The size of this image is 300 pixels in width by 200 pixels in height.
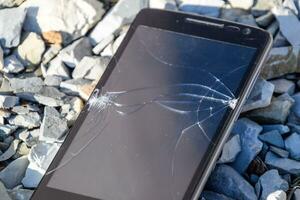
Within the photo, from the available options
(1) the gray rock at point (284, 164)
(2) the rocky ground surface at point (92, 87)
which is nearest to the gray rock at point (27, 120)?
(2) the rocky ground surface at point (92, 87)

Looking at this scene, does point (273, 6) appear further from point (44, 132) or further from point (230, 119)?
point (44, 132)

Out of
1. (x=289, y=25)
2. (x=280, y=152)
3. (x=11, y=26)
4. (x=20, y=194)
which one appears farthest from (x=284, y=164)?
(x=11, y=26)

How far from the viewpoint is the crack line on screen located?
1190 millimetres

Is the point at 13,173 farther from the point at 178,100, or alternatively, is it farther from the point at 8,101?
the point at 178,100

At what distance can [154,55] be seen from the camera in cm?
128

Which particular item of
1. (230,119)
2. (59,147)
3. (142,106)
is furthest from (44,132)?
(230,119)

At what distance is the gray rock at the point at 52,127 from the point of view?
1.24 m

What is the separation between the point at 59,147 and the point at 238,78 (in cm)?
28

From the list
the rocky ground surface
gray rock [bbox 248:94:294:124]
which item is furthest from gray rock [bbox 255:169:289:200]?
gray rock [bbox 248:94:294:124]

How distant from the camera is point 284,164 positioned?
120cm

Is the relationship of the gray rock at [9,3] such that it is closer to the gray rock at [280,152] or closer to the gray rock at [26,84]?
the gray rock at [26,84]

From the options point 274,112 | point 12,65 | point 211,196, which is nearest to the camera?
point 211,196

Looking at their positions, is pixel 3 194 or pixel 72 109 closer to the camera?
pixel 3 194

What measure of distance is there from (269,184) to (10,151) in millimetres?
386
